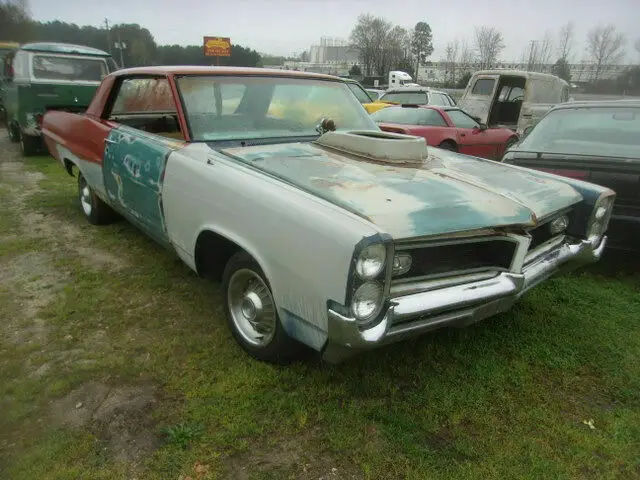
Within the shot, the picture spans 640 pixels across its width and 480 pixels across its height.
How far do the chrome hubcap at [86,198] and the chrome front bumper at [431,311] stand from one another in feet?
12.5

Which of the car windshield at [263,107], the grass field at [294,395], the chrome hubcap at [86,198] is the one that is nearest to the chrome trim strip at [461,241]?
the grass field at [294,395]

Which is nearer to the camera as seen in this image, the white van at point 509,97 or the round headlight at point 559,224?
the round headlight at point 559,224

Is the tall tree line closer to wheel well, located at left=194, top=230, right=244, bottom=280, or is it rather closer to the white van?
the white van

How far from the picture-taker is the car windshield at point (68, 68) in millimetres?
8453

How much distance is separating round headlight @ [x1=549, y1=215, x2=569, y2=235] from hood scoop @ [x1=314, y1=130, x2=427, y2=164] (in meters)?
0.87

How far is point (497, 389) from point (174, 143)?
240 cm

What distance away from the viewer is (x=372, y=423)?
2.30m

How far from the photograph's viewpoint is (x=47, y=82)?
Result: 8.24 metres

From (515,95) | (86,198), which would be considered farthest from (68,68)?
(515,95)

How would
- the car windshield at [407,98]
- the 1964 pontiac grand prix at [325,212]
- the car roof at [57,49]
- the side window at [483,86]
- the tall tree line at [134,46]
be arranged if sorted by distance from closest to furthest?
the 1964 pontiac grand prix at [325,212]
the car roof at [57,49]
the car windshield at [407,98]
the side window at [483,86]
the tall tree line at [134,46]

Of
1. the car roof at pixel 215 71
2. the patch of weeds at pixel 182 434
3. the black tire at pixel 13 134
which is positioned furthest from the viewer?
the black tire at pixel 13 134

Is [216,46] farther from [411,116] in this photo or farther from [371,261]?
[371,261]

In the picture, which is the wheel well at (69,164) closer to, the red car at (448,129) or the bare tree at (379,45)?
the red car at (448,129)

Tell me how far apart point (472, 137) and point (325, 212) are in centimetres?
746
